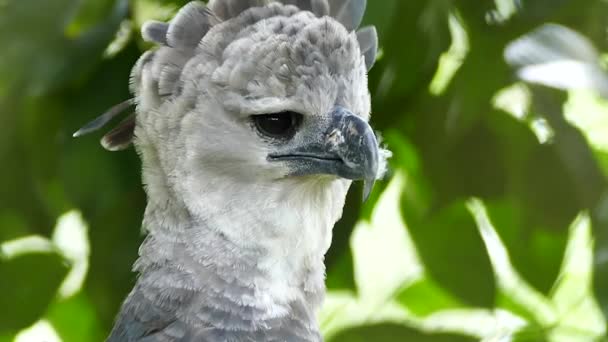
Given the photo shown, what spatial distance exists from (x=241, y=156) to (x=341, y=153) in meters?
0.12

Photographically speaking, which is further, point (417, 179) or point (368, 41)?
point (417, 179)

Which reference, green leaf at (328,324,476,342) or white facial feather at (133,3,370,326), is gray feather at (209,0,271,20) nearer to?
white facial feather at (133,3,370,326)

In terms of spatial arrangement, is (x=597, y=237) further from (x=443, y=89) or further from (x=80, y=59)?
(x=80, y=59)

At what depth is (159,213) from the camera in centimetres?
99

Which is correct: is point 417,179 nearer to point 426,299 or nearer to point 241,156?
point 426,299

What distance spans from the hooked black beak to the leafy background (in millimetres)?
201

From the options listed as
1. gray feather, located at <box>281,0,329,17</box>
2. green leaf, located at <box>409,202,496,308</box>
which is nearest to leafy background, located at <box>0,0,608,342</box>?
green leaf, located at <box>409,202,496,308</box>

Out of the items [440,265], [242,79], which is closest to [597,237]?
[440,265]

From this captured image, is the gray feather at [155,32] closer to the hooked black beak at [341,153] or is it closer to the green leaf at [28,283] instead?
the hooked black beak at [341,153]

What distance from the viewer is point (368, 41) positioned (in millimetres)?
1008

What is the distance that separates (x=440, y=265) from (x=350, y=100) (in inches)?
11.5

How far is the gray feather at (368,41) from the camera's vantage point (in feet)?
3.28

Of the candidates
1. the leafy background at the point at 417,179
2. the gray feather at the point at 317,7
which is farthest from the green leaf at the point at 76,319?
the gray feather at the point at 317,7

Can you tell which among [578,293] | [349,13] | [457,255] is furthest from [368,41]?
[578,293]
